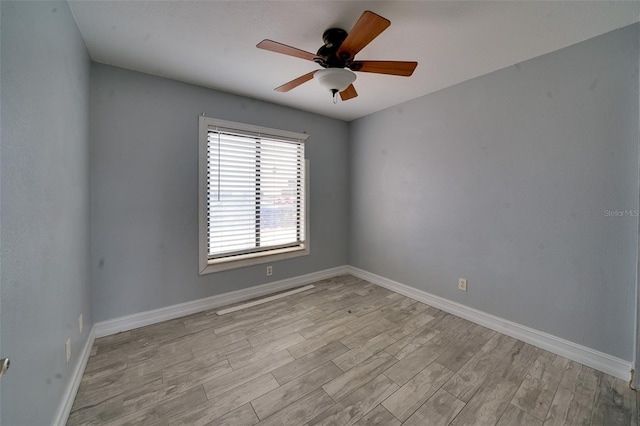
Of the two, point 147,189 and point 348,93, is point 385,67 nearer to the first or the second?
point 348,93

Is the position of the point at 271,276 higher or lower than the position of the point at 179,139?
lower

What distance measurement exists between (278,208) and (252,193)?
1.38ft

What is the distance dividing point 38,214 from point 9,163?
34 centimetres

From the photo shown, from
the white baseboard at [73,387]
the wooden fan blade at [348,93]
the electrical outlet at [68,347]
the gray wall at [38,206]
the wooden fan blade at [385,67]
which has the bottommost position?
the white baseboard at [73,387]

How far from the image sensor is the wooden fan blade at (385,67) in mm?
1655

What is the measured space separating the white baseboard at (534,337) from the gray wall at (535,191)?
0.05 metres

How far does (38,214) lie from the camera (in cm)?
113

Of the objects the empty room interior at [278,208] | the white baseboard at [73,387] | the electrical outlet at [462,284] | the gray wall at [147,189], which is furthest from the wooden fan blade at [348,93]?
the white baseboard at [73,387]

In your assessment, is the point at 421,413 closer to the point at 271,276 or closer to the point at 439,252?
the point at 439,252

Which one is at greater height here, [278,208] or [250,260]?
[278,208]

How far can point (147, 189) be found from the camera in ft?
7.69

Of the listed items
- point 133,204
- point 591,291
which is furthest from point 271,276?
point 591,291

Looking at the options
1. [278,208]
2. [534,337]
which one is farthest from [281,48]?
[534,337]

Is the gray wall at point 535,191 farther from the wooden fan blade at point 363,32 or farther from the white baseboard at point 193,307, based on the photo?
the wooden fan blade at point 363,32
